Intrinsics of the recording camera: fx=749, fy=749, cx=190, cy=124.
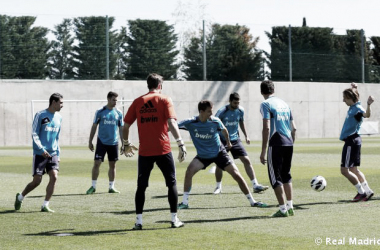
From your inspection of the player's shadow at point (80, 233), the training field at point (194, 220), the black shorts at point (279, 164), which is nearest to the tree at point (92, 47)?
the training field at point (194, 220)

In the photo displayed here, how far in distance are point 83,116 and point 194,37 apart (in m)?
9.14

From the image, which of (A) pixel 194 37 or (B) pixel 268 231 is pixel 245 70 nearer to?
(A) pixel 194 37

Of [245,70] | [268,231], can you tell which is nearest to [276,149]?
[268,231]

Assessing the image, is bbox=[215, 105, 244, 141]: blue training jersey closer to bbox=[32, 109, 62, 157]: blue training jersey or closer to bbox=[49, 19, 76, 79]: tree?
bbox=[32, 109, 62, 157]: blue training jersey

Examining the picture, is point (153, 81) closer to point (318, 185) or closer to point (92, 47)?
point (318, 185)

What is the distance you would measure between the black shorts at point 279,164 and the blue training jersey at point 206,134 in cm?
164

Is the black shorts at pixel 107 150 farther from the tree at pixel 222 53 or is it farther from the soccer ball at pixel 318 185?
the tree at pixel 222 53

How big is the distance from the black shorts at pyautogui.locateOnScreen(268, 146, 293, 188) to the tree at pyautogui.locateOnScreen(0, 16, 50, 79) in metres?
30.8

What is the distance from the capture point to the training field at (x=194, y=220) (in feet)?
29.5

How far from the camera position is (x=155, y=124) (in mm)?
10125

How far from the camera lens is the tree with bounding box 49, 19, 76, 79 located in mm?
41719

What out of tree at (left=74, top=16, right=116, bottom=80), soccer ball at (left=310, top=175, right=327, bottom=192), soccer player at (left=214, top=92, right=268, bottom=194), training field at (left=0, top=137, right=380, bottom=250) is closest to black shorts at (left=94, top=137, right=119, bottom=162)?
training field at (left=0, top=137, right=380, bottom=250)

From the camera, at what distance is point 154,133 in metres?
10.1

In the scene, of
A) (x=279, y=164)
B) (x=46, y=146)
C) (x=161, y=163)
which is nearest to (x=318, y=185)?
(x=279, y=164)
